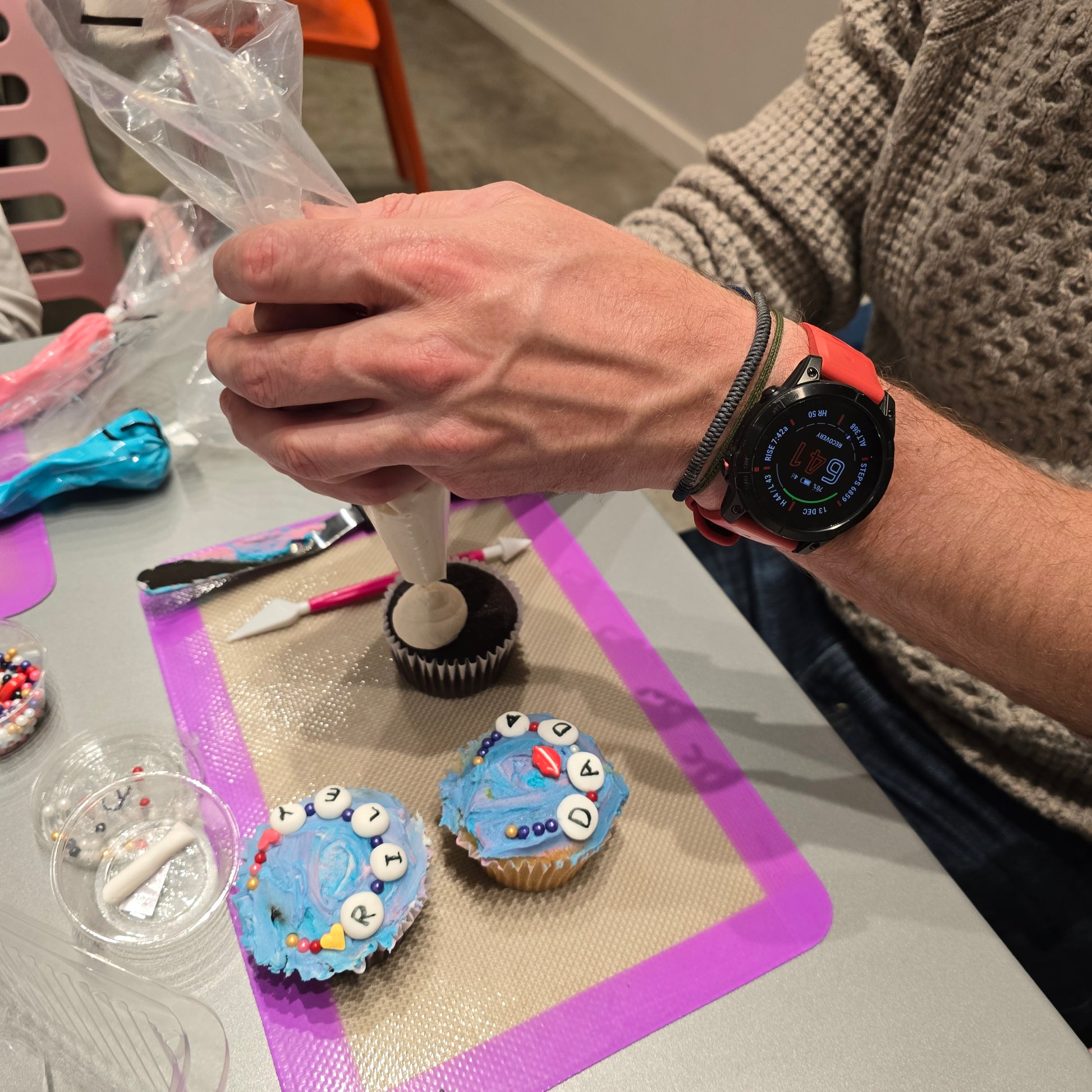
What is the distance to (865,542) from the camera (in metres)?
0.59

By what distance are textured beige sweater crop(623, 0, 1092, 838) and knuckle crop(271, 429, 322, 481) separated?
0.54 metres

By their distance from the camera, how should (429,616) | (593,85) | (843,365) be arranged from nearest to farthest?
1. (843,365)
2. (429,616)
3. (593,85)

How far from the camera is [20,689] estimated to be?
0.63m

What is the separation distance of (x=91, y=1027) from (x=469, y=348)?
0.49 m

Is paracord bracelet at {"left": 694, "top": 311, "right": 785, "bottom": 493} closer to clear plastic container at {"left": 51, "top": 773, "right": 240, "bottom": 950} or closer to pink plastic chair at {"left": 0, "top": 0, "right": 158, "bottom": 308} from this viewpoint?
clear plastic container at {"left": 51, "top": 773, "right": 240, "bottom": 950}

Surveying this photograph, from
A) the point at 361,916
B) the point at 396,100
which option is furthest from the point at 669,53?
the point at 361,916

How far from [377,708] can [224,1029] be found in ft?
0.83

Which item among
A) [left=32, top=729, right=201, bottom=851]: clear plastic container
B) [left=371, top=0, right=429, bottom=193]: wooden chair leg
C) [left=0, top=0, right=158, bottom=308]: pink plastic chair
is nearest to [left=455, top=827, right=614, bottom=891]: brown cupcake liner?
[left=32, top=729, right=201, bottom=851]: clear plastic container

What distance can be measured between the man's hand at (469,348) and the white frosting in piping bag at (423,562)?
42 mm

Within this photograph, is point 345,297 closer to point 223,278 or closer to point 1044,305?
point 223,278

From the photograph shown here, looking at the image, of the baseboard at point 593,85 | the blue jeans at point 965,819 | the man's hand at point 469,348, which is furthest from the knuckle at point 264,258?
the baseboard at point 593,85

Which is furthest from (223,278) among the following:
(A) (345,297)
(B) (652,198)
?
(B) (652,198)

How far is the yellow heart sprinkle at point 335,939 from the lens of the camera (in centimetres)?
51

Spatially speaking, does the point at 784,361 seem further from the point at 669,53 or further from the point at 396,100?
the point at 669,53
